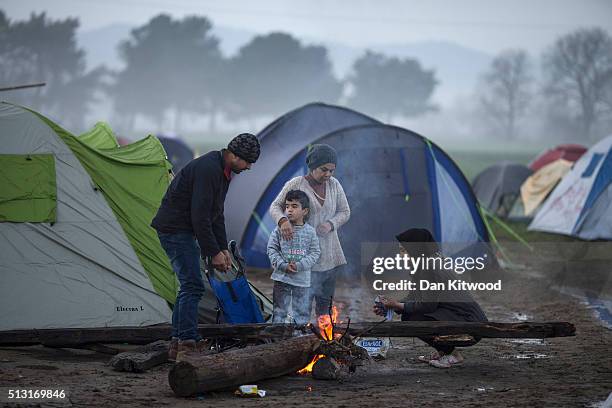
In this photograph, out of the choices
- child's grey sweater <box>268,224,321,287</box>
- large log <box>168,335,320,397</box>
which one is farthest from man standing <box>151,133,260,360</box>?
child's grey sweater <box>268,224,321,287</box>

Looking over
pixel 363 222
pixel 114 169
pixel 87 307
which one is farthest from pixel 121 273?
pixel 363 222

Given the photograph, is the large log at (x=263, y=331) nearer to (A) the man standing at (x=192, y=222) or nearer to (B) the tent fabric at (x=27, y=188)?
(A) the man standing at (x=192, y=222)

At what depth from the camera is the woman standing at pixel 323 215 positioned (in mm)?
8305

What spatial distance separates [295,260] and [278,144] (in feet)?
22.8

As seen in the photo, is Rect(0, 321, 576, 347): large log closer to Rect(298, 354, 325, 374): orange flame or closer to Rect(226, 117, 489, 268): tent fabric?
Rect(298, 354, 325, 374): orange flame

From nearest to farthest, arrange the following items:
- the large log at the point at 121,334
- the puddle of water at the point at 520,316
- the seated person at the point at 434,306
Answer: the large log at the point at 121,334
the seated person at the point at 434,306
the puddle of water at the point at 520,316

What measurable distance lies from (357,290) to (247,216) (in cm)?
218

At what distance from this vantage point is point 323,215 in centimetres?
856

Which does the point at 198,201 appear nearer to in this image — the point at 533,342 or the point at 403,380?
the point at 403,380

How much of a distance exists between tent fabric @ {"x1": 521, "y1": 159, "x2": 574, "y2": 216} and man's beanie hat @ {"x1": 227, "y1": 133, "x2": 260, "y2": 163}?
18.7 metres

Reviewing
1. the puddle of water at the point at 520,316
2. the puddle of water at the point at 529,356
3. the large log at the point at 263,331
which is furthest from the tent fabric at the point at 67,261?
the puddle of water at the point at 520,316

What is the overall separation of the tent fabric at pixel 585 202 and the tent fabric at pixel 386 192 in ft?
10.5

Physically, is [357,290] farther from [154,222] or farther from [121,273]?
[154,222]

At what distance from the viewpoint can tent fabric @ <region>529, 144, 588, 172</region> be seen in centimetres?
2725
